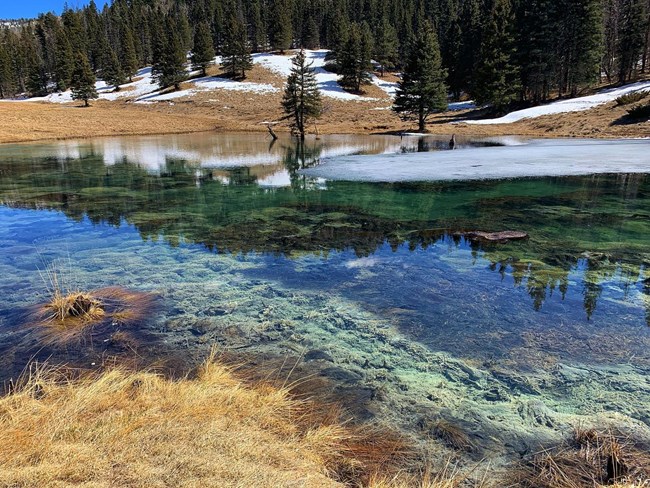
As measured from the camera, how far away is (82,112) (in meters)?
59.0

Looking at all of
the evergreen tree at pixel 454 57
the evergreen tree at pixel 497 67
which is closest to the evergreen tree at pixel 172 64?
the evergreen tree at pixel 454 57

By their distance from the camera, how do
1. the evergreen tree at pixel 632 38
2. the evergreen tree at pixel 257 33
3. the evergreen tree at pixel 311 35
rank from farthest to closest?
the evergreen tree at pixel 311 35
the evergreen tree at pixel 257 33
the evergreen tree at pixel 632 38

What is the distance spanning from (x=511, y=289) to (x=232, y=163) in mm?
21364

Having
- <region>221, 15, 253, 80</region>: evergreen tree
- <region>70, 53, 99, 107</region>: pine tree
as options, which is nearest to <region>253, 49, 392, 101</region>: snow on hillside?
<region>221, 15, 253, 80</region>: evergreen tree

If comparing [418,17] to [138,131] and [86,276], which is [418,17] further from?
[86,276]

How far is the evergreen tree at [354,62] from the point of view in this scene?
74375 millimetres

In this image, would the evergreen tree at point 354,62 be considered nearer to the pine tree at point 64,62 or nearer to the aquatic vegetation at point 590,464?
the pine tree at point 64,62

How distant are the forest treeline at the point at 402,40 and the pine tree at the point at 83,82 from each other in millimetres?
3010

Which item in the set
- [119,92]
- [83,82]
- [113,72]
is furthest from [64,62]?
[83,82]

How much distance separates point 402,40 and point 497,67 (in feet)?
196

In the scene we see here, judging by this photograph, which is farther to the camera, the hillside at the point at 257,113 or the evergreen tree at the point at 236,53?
the evergreen tree at the point at 236,53

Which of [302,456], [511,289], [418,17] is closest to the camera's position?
[302,456]

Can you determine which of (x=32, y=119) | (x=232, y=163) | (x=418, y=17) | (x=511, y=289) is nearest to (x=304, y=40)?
(x=418, y=17)

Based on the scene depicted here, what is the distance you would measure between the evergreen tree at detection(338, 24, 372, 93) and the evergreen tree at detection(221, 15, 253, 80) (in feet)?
57.1
